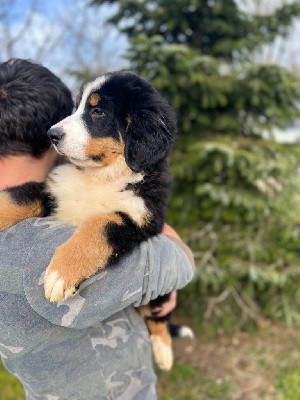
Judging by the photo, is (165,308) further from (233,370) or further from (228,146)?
(233,370)

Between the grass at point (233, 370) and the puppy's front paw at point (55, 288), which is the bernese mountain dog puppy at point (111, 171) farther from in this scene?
the grass at point (233, 370)

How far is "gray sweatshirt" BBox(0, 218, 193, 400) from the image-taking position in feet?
4.62

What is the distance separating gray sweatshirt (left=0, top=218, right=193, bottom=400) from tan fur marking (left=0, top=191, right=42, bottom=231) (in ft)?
0.50

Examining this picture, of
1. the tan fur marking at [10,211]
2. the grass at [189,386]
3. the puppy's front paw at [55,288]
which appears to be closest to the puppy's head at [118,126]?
the tan fur marking at [10,211]

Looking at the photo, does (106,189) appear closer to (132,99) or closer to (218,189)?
(132,99)

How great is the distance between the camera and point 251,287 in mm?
4711

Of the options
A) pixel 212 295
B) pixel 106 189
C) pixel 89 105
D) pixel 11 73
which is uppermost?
pixel 11 73

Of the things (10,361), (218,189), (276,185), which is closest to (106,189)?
(10,361)

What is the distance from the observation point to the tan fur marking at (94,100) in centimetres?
201

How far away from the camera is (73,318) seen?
1395 millimetres

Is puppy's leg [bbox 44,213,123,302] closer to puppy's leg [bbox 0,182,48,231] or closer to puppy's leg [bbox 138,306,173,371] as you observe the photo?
puppy's leg [bbox 0,182,48,231]

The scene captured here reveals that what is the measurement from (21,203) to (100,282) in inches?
22.1

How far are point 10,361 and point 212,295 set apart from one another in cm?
359

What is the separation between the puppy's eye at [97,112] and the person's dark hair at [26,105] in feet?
0.61
